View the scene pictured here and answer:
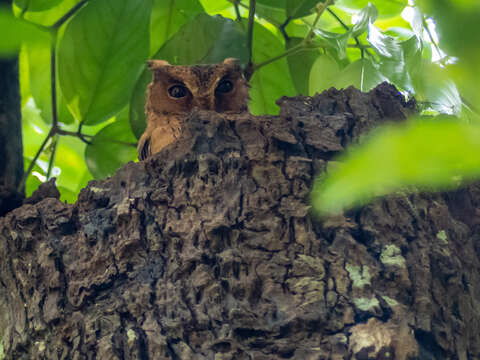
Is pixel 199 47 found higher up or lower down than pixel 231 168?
higher up

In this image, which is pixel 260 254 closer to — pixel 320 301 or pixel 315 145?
pixel 320 301

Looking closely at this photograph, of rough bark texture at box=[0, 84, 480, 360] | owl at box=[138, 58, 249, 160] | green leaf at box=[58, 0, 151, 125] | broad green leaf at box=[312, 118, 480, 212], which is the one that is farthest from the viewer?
owl at box=[138, 58, 249, 160]

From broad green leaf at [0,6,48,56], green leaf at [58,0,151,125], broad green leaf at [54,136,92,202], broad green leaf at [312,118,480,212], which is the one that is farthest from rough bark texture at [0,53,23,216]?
broad green leaf at [312,118,480,212]

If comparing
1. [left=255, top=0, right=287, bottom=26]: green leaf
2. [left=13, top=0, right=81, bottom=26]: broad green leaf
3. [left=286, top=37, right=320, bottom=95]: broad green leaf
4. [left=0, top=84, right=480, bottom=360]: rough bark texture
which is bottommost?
[left=0, top=84, right=480, bottom=360]: rough bark texture

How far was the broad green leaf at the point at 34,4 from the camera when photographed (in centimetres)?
172

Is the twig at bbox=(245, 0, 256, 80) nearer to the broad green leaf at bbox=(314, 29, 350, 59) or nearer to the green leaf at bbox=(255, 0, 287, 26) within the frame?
the green leaf at bbox=(255, 0, 287, 26)

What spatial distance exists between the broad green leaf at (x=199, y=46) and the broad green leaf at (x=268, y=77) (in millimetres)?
110

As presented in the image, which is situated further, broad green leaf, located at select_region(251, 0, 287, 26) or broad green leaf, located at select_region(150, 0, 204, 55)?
broad green leaf, located at select_region(150, 0, 204, 55)

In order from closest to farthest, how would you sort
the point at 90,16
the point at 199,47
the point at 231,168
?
the point at 231,168
the point at 90,16
the point at 199,47

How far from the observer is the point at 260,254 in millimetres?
1217

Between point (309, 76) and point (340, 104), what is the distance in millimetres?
567

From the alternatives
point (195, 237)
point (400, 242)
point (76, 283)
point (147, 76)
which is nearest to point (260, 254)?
point (195, 237)

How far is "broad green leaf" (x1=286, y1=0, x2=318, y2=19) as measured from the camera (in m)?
1.86

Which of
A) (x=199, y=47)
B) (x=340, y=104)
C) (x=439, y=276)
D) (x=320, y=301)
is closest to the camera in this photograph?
(x=320, y=301)
